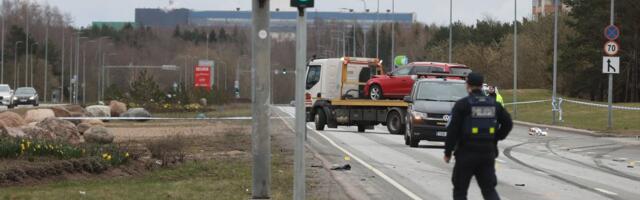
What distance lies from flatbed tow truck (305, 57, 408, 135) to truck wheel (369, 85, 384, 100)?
0.75 feet

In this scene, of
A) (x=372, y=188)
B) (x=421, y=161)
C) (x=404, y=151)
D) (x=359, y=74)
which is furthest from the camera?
(x=359, y=74)

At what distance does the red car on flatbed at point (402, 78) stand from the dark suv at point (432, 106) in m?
6.34

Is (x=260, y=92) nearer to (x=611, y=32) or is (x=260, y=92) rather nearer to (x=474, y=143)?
(x=474, y=143)

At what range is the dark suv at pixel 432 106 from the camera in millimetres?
24656

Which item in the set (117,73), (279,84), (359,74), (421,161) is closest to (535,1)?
(279,84)

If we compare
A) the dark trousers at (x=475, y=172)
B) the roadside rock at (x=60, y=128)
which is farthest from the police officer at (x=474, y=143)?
the roadside rock at (x=60, y=128)

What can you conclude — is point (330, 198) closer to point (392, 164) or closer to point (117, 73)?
point (392, 164)

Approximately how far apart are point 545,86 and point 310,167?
7641 centimetres

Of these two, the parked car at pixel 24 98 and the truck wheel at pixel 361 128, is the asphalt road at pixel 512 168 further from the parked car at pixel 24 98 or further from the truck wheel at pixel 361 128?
the parked car at pixel 24 98

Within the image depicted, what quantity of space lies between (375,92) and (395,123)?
4.44ft

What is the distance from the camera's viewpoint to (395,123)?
32.5m

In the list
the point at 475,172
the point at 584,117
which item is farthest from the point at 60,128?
the point at 584,117

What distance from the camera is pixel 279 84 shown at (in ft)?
498

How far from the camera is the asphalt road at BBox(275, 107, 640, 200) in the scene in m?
15.0
